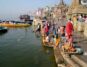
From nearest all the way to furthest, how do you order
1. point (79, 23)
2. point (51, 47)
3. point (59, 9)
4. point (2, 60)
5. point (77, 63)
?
point (77, 63)
point (2, 60)
point (51, 47)
point (79, 23)
point (59, 9)

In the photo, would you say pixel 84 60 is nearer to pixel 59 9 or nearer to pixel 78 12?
pixel 78 12

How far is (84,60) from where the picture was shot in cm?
1574

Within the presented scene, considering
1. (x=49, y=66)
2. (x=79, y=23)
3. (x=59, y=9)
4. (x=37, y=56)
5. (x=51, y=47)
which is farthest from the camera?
(x=59, y=9)

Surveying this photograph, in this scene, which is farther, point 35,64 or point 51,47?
point 51,47

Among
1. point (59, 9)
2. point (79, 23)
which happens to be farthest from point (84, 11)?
point (59, 9)

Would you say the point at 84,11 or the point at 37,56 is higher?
the point at 84,11

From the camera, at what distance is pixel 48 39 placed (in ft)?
92.9

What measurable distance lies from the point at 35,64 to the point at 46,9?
11458cm

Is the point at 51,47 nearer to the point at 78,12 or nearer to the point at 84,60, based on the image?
the point at 84,60

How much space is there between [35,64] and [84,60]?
21.1 ft

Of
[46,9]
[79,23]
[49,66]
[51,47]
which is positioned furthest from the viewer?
[46,9]

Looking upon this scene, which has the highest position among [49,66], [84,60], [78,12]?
[78,12]

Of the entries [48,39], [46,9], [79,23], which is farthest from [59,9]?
[48,39]

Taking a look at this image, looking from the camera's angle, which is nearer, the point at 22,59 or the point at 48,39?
the point at 22,59
